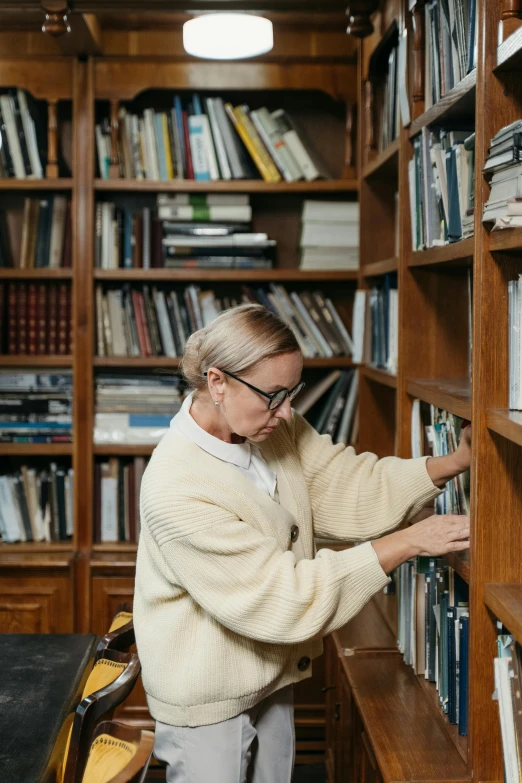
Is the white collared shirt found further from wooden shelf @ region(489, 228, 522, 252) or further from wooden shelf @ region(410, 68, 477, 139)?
wooden shelf @ region(410, 68, 477, 139)

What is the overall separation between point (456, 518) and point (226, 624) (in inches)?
18.0

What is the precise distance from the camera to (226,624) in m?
1.58

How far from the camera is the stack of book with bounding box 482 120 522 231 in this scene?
Result: 1.32m

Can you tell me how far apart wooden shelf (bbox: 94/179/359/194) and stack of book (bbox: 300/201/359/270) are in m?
0.10

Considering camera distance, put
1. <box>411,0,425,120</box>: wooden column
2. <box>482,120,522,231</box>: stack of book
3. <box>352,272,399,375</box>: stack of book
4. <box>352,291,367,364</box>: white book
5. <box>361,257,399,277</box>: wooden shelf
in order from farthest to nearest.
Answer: <box>352,291,367,364</box>: white book < <box>352,272,399,375</box>: stack of book < <box>361,257,399,277</box>: wooden shelf < <box>411,0,425,120</box>: wooden column < <box>482,120,522,231</box>: stack of book

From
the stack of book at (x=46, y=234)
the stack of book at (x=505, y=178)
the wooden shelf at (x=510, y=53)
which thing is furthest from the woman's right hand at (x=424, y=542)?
the stack of book at (x=46, y=234)

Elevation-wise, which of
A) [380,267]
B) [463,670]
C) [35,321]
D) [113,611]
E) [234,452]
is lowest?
[113,611]

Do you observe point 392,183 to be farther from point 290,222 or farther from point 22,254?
point 22,254

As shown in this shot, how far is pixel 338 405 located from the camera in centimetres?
332

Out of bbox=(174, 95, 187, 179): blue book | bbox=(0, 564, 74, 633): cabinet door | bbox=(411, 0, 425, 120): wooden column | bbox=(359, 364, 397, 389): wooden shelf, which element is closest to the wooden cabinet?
bbox=(0, 564, 74, 633): cabinet door

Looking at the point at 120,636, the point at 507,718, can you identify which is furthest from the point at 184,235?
the point at 507,718

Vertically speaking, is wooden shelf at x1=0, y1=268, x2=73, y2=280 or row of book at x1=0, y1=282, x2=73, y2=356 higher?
wooden shelf at x1=0, y1=268, x2=73, y2=280

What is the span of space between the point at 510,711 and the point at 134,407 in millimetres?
2157

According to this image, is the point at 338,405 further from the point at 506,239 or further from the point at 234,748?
the point at 506,239
